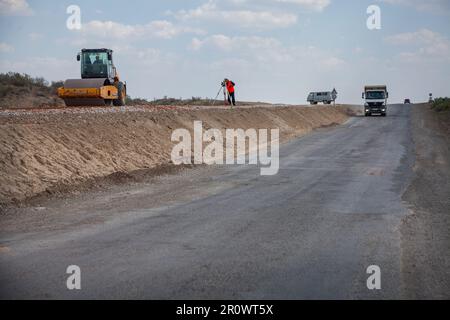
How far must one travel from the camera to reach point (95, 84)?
101 ft

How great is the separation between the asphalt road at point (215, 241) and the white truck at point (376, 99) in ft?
137

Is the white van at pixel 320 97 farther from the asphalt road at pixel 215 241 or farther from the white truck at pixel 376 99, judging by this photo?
the asphalt road at pixel 215 241

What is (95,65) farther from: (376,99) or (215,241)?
(376,99)

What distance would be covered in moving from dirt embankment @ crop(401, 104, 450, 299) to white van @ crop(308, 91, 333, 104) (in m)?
61.9

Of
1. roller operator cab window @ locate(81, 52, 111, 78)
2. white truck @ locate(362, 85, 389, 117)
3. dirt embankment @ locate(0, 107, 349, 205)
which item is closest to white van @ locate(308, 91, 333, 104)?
white truck @ locate(362, 85, 389, 117)

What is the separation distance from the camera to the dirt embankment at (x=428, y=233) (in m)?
6.67

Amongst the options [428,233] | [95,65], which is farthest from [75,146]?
[95,65]

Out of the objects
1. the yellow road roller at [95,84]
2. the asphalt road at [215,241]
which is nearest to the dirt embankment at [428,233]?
the asphalt road at [215,241]

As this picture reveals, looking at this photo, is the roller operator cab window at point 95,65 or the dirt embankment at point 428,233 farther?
the roller operator cab window at point 95,65

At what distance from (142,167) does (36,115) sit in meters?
4.79

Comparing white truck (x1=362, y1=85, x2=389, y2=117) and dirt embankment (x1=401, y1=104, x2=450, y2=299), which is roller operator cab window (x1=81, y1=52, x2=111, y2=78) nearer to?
dirt embankment (x1=401, y1=104, x2=450, y2=299)

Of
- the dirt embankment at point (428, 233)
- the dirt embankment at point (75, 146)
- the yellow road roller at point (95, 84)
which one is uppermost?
the yellow road roller at point (95, 84)

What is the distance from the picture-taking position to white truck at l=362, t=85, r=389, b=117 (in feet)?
183
